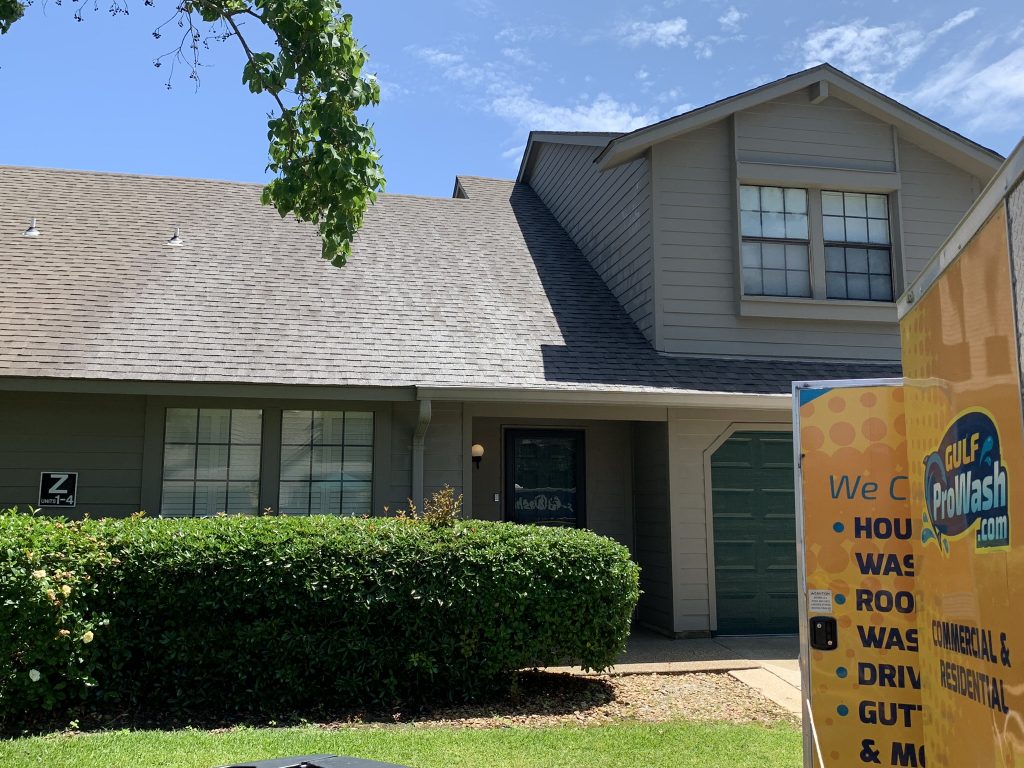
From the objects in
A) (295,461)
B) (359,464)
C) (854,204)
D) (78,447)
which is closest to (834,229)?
(854,204)

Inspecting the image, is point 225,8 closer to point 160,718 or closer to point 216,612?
point 216,612

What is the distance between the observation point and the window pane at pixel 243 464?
9.69 metres

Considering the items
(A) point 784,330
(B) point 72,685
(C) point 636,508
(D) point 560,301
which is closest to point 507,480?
(C) point 636,508

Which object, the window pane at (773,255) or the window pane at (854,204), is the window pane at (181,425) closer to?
the window pane at (773,255)

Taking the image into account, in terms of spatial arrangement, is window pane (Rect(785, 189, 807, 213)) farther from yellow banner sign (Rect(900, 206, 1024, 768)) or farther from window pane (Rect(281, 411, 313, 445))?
yellow banner sign (Rect(900, 206, 1024, 768))

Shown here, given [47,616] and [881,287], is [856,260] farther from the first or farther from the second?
[47,616]

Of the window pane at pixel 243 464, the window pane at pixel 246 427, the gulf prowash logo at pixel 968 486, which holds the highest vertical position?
the window pane at pixel 246 427

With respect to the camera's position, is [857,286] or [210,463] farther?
[857,286]

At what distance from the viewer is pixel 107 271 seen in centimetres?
1091

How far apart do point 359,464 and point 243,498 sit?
1.27 meters

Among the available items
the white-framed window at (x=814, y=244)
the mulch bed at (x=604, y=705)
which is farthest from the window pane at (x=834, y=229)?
the mulch bed at (x=604, y=705)

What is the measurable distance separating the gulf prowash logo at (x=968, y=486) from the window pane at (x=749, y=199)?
8.33 metres

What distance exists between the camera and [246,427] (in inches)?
384

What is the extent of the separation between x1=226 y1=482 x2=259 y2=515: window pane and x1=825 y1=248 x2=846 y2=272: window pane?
7.29m
